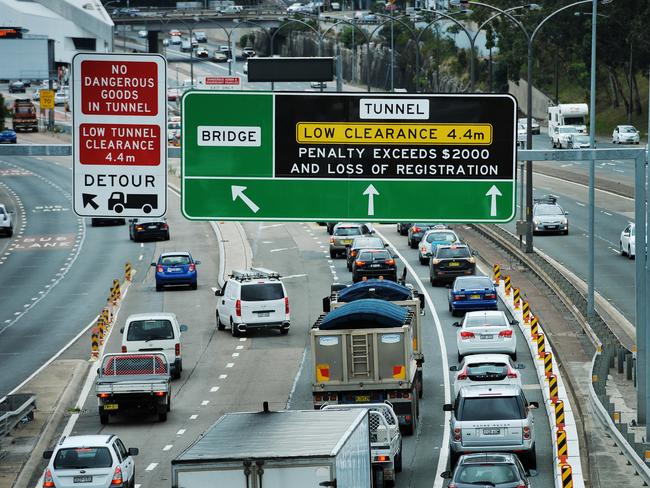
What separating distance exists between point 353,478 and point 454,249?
40.5 m

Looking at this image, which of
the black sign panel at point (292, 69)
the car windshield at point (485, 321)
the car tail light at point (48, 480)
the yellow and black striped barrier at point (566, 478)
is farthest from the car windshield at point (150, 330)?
the black sign panel at point (292, 69)

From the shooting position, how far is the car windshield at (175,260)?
62594 mm

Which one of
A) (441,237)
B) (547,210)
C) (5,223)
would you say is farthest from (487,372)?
(5,223)

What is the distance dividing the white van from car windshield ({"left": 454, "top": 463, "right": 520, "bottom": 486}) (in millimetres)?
19123

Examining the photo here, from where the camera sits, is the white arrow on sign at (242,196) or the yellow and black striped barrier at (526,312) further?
the yellow and black striped barrier at (526,312)

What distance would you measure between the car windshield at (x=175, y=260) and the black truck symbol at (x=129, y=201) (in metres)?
42.3

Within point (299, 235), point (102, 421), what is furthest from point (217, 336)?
point (299, 235)

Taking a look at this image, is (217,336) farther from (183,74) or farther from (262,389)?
(183,74)

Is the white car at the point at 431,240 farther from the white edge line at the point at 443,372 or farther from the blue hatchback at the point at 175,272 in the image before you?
the blue hatchback at the point at 175,272

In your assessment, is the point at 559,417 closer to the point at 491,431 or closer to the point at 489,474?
the point at 491,431

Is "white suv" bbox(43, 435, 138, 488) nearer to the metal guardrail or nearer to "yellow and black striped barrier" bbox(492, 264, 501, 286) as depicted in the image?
the metal guardrail

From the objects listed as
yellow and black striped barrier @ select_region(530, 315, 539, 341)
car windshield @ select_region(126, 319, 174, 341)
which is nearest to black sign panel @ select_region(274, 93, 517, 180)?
car windshield @ select_region(126, 319, 174, 341)

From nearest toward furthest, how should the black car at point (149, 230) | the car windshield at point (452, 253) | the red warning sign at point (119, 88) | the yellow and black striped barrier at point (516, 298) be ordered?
the red warning sign at point (119, 88) → the yellow and black striped barrier at point (516, 298) → the car windshield at point (452, 253) → the black car at point (149, 230)

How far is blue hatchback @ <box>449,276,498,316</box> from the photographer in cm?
5269
